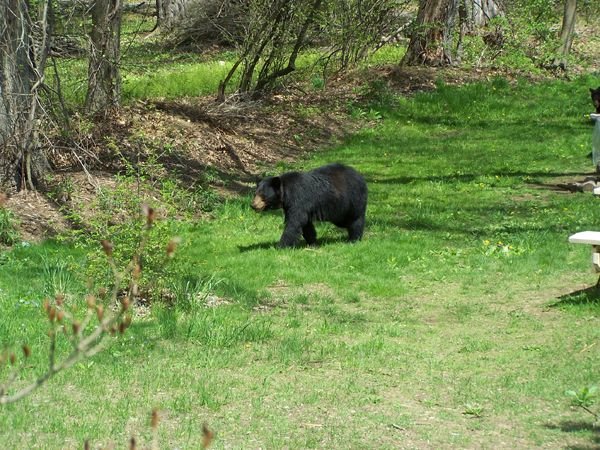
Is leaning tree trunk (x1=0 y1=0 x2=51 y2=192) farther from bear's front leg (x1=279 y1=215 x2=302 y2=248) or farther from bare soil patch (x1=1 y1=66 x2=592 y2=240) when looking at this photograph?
bear's front leg (x1=279 y1=215 x2=302 y2=248)

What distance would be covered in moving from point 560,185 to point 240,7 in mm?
9515

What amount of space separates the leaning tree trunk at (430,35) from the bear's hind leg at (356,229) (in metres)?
13.0

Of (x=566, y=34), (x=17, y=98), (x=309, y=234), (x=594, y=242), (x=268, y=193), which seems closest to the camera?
(x=594, y=242)

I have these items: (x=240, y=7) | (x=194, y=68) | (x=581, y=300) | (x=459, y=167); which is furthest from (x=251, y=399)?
(x=194, y=68)

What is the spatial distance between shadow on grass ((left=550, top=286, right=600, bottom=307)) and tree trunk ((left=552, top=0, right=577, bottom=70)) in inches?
708

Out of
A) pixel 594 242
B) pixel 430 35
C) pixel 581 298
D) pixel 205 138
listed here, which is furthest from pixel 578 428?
pixel 430 35

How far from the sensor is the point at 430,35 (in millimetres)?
25766

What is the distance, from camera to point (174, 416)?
6738mm

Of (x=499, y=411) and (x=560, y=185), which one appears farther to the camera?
(x=560, y=185)

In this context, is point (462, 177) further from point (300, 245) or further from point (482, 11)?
point (482, 11)

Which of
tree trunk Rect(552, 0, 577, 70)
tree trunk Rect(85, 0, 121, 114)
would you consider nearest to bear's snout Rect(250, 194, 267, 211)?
tree trunk Rect(85, 0, 121, 114)

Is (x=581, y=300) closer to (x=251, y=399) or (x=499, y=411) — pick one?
(x=499, y=411)

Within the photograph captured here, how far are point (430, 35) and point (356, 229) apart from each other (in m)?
13.7

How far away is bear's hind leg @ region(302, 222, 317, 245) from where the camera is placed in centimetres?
1329
